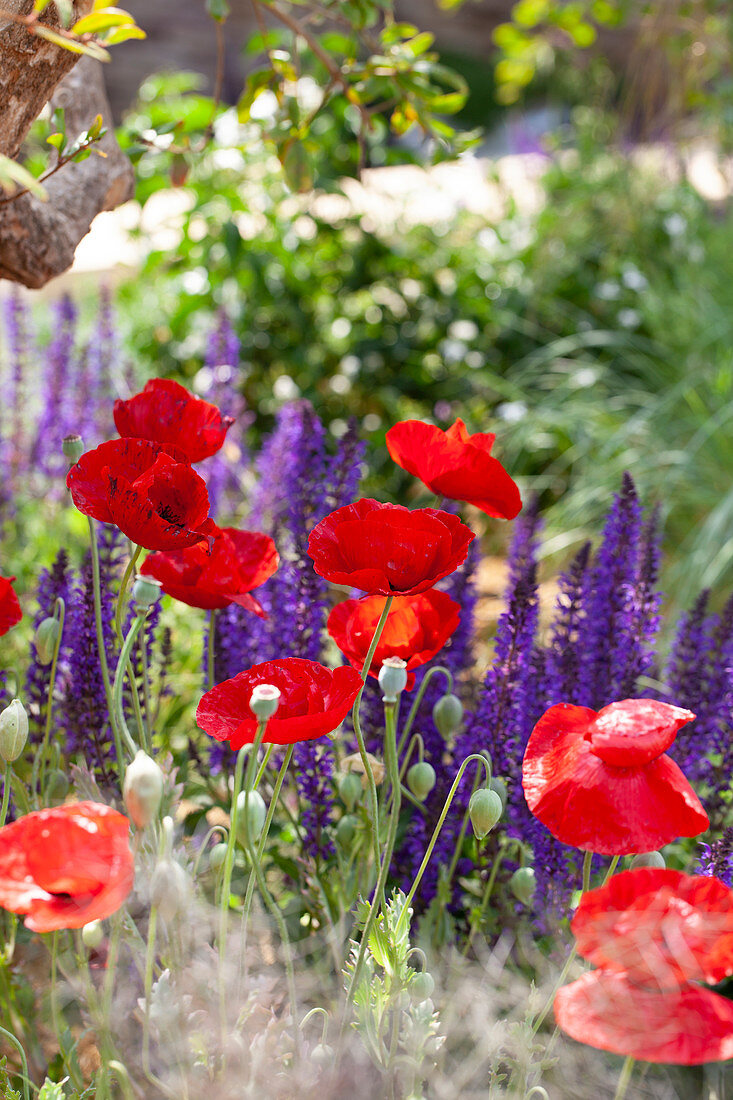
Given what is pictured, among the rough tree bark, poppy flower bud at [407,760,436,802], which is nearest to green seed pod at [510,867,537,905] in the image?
poppy flower bud at [407,760,436,802]

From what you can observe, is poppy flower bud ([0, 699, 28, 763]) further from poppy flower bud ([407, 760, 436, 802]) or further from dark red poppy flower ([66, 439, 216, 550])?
poppy flower bud ([407, 760, 436, 802])

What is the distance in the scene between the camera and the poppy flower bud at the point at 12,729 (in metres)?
0.81

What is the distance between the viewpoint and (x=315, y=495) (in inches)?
56.1

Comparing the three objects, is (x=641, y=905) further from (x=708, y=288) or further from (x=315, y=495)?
(x=708, y=288)

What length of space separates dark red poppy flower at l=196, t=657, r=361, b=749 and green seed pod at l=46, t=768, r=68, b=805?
40 centimetres

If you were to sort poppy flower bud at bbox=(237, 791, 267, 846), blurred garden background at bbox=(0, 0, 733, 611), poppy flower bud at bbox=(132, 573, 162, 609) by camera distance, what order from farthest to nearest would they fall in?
blurred garden background at bbox=(0, 0, 733, 611), poppy flower bud at bbox=(132, 573, 162, 609), poppy flower bud at bbox=(237, 791, 267, 846)

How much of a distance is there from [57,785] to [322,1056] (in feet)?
1.73

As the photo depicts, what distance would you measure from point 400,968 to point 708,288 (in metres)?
3.85

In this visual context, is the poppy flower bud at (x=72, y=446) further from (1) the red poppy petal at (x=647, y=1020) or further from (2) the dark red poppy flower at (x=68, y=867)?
(1) the red poppy petal at (x=647, y=1020)

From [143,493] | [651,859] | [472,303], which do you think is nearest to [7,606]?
[143,493]

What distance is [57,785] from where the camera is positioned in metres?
1.15

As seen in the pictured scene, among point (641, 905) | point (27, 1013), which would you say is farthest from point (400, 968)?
point (27, 1013)

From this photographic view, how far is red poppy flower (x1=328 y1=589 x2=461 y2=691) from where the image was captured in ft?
3.12

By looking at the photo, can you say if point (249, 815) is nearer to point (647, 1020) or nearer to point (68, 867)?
point (68, 867)
